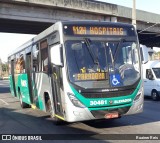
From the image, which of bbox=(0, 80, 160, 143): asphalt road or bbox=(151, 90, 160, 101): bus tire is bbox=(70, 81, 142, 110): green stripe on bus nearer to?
bbox=(0, 80, 160, 143): asphalt road

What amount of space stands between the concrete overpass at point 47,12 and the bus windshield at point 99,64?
723 inches

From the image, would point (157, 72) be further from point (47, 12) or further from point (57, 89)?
point (47, 12)

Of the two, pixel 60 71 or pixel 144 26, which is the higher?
pixel 144 26

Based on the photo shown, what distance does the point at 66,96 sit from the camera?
857 centimetres

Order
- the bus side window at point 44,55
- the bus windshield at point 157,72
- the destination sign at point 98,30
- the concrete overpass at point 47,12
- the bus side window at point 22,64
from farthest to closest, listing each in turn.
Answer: the concrete overpass at point 47,12
the bus windshield at point 157,72
the bus side window at point 22,64
the bus side window at point 44,55
the destination sign at point 98,30

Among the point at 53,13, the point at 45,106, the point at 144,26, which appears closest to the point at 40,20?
the point at 53,13

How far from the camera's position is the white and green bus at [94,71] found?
8562 mm

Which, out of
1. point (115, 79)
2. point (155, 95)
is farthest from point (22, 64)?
point (155, 95)

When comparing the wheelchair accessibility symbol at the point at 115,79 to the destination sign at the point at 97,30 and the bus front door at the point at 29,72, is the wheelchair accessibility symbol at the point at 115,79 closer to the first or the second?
the destination sign at the point at 97,30

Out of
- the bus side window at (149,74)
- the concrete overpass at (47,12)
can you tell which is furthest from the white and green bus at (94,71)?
the concrete overpass at (47,12)

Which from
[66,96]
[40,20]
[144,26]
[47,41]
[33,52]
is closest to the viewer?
[66,96]

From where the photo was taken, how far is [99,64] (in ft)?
28.7

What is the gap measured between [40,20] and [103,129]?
2093cm

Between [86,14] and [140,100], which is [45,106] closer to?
[140,100]
